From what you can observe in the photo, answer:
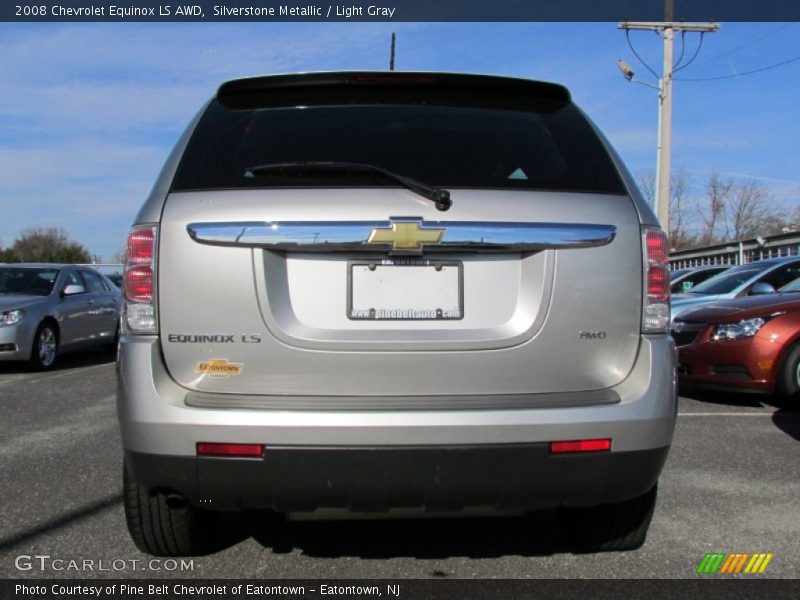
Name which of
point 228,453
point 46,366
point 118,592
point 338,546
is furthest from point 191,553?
point 46,366

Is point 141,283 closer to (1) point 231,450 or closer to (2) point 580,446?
(1) point 231,450

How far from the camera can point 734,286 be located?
9.74m

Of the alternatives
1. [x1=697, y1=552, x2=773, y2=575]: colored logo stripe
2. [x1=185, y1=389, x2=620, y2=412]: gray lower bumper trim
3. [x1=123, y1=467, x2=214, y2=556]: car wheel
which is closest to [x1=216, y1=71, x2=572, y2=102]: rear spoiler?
Answer: [x1=185, y1=389, x2=620, y2=412]: gray lower bumper trim

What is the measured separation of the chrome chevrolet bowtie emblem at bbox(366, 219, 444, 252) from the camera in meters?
2.43

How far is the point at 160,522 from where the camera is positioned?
2.86 metres

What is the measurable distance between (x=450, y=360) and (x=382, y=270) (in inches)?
14.1

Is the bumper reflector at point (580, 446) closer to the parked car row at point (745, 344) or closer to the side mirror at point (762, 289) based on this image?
the parked car row at point (745, 344)

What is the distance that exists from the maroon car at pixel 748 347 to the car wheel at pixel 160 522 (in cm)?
523

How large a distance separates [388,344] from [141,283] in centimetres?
82

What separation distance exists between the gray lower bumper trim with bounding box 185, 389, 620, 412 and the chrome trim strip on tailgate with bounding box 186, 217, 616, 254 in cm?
47

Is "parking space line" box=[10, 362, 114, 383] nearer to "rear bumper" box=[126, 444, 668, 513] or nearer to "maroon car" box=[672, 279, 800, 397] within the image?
"maroon car" box=[672, 279, 800, 397]

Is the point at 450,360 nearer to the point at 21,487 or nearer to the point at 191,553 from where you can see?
the point at 191,553

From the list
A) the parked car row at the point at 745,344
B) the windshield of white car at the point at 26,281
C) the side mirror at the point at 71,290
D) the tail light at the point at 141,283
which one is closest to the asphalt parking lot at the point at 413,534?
the tail light at the point at 141,283

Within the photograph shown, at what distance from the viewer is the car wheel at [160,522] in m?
2.80
